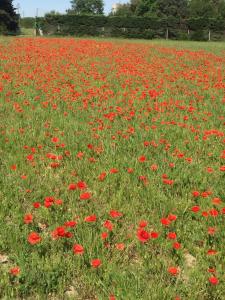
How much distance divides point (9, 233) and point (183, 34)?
47.5 meters

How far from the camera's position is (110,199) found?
5082mm

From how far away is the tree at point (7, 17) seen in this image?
43.3 meters

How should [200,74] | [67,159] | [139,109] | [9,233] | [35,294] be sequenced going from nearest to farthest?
[35,294]
[9,233]
[67,159]
[139,109]
[200,74]

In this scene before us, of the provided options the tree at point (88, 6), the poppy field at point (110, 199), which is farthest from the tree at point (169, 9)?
the poppy field at point (110, 199)

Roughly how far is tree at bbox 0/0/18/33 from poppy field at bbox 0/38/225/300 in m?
35.5

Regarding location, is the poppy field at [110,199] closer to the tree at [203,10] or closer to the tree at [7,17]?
the tree at [7,17]

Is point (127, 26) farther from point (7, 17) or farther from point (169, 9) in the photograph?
point (169, 9)

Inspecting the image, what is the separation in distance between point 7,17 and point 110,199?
42.9 metres

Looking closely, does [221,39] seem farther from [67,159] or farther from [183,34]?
[67,159]

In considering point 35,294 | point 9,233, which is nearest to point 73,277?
point 35,294

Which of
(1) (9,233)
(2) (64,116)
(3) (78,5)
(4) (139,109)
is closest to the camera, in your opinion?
(1) (9,233)

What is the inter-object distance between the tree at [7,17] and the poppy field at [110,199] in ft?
117

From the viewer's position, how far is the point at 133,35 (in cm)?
4878

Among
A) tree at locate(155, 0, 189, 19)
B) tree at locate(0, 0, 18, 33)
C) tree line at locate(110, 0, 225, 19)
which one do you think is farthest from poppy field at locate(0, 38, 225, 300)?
tree at locate(155, 0, 189, 19)
